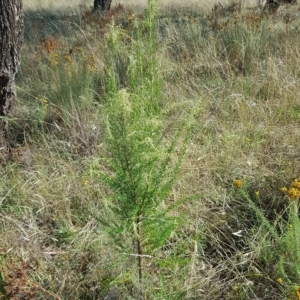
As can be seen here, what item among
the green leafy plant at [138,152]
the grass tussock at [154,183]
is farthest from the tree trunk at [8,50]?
the green leafy plant at [138,152]

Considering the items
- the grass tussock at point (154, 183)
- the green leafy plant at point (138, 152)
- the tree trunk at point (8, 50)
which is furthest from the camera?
the tree trunk at point (8, 50)

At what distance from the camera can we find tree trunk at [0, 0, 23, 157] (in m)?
2.54

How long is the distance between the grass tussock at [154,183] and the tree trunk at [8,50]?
215mm

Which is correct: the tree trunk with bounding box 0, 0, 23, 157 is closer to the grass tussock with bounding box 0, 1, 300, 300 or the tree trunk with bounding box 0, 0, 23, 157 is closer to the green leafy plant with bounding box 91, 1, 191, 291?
the grass tussock with bounding box 0, 1, 300, 300

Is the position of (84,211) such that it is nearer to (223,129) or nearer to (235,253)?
(235,253)

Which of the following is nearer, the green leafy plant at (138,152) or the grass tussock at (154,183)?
the green leafy plant at (138,152)

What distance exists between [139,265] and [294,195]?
77cm

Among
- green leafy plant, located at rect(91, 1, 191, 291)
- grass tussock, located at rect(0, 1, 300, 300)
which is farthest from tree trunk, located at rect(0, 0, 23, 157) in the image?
green leafy plant, located at rect(91, 1, 191, 291)

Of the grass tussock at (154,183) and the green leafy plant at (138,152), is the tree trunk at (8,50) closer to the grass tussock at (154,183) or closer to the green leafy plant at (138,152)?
the grass tussock at (154,183)

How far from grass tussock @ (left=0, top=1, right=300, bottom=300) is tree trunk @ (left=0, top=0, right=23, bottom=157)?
0.70 feet

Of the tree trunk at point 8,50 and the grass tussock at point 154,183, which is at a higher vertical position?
the tree trunk at point 8,50

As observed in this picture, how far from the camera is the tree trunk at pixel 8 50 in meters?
2.54

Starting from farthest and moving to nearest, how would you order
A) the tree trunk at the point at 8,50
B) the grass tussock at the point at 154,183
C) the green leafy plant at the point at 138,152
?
the tree trunk at the point at 8,50
the grass tussock at the point at 154,183
the green leafy plant at the point at 138,152

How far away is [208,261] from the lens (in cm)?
195
